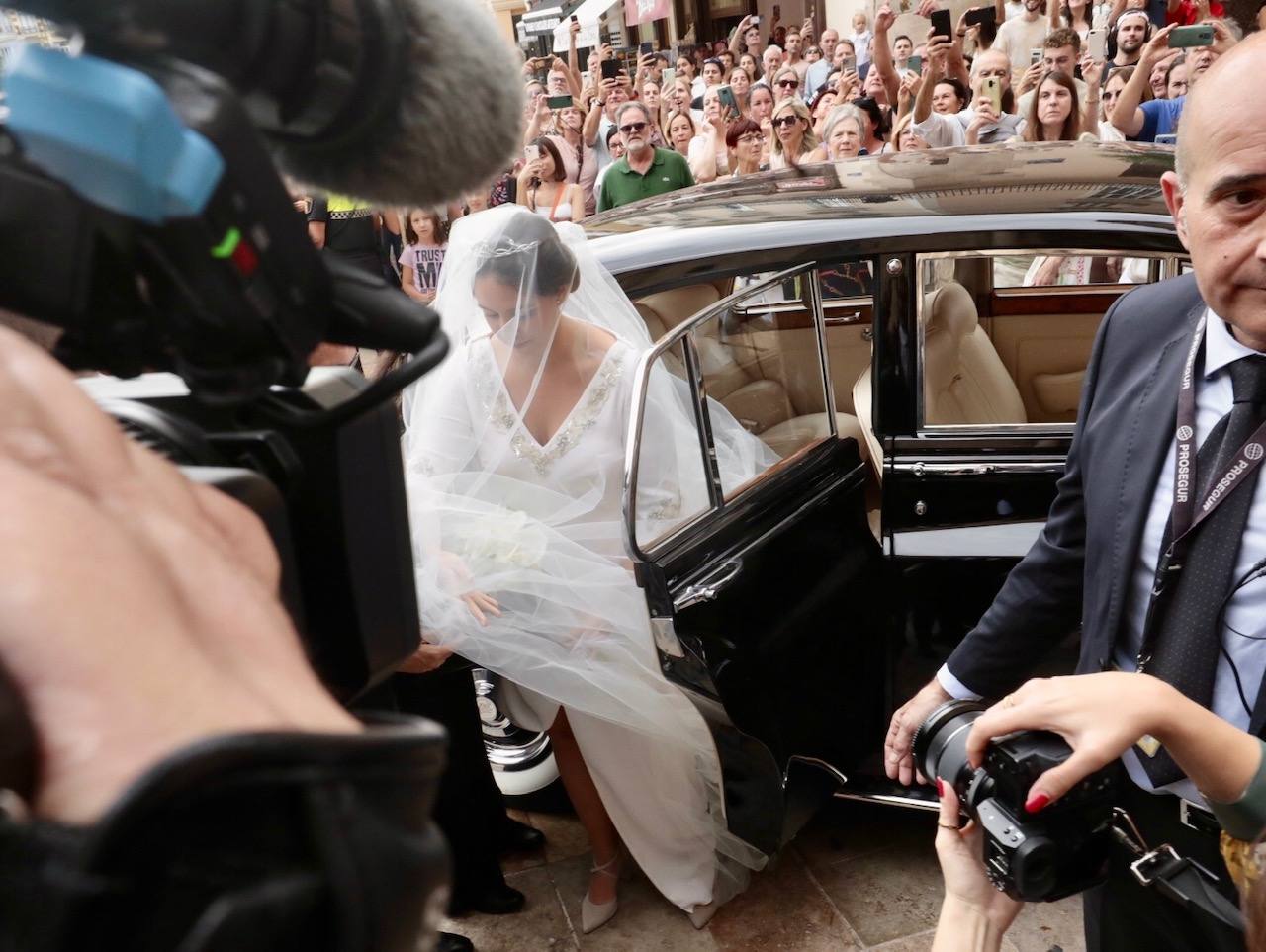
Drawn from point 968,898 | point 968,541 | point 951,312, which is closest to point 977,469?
point 968,541

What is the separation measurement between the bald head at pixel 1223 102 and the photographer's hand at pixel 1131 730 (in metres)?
0.70

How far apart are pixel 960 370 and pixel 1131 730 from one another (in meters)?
1.87

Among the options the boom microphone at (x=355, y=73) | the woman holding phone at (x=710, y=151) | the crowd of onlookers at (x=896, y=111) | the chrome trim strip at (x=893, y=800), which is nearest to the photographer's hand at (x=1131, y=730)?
the boom microphone at (x=355, y=73)

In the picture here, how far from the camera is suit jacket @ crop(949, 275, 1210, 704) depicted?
1.43 metres

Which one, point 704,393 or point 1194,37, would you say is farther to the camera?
point 1194,37

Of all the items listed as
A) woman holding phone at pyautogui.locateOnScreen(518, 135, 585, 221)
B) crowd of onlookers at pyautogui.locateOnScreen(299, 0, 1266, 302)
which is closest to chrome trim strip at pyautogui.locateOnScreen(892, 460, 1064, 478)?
crowd of onlookers at pyautogui.locateOnScreen(299, 0, 1266, 302)

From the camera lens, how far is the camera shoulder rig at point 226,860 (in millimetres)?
294

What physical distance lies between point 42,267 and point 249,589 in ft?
0.69

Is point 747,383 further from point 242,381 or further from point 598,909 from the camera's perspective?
point 242,381

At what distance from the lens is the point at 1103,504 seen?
147 cm

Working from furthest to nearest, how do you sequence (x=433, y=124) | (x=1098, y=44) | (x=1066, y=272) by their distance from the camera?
(x=1098, y=44), (x=1066, y=272), (x=433, y=124)

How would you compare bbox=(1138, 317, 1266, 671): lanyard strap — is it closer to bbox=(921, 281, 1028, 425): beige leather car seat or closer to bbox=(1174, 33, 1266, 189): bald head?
bbox=(1174, 33, 1266, 189): bald head

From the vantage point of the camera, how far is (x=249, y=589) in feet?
1.29

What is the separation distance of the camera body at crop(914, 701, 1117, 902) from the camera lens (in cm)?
4
